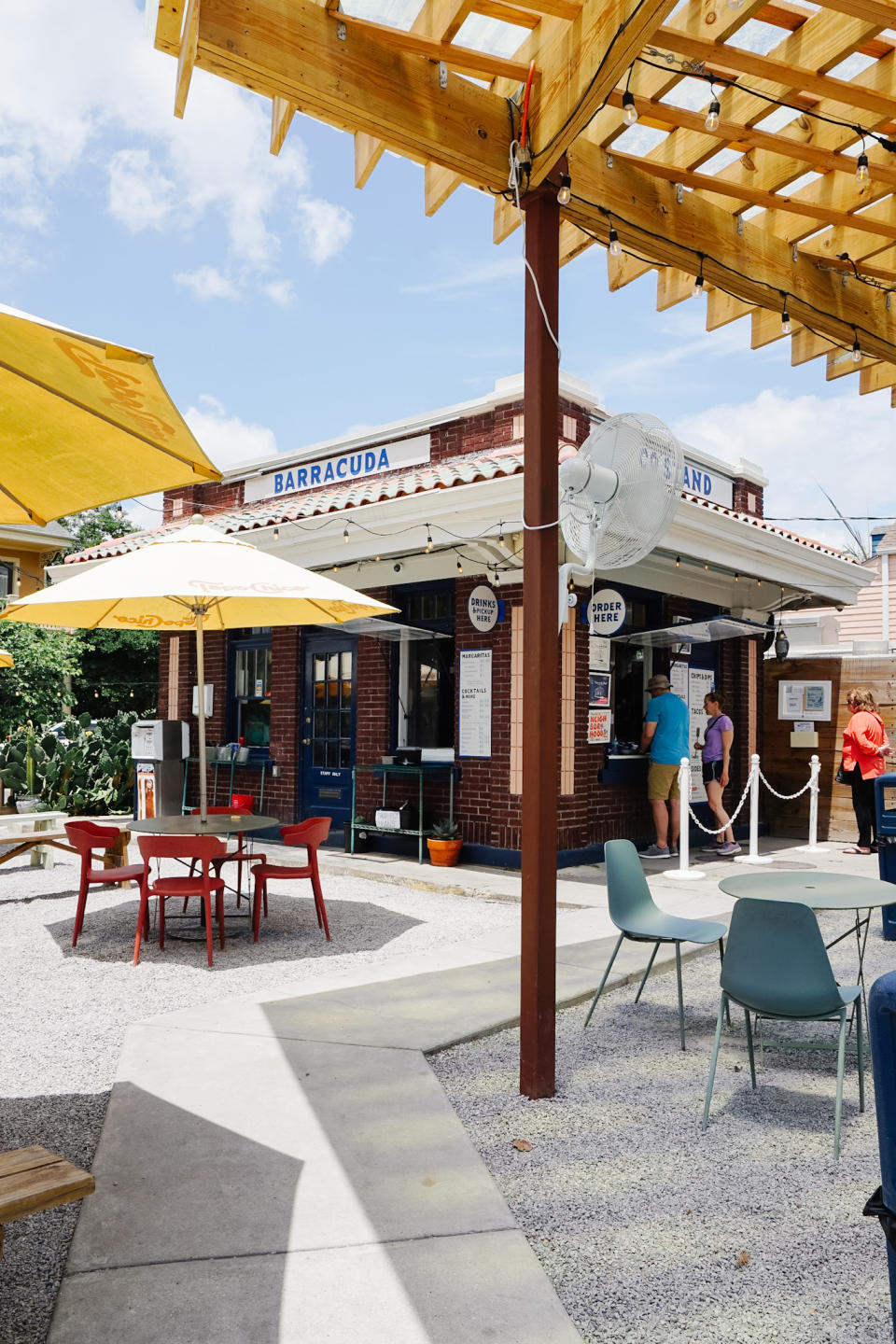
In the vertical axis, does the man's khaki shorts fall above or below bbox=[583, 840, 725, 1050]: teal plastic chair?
above

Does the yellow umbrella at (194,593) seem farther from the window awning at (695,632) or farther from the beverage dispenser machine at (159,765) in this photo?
the beverage dispenser machine at (159,765)

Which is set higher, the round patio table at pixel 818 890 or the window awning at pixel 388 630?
the window awning at pixel 388 630

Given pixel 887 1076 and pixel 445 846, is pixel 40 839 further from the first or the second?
pixel 887 1076

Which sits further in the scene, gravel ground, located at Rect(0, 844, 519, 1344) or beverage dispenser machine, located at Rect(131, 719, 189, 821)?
beverage dispenser machine, located at Rect(131, 719, 189, 821)

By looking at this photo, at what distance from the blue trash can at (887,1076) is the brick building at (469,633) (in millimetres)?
6617

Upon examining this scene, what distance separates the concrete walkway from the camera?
2.45 meters

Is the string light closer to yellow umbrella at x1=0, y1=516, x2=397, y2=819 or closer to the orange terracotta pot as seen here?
yellow umbrella at x1=0, y1=516, x2=397, y2=819

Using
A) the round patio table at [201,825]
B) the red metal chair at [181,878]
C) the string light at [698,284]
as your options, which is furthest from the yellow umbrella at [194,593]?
the string light at [698,284]

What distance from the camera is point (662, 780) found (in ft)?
34.4

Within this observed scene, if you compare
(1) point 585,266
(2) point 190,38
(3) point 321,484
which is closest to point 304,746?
(3) point 321,484

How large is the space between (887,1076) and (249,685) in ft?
38.2

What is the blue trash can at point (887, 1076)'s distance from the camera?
5.82 feet

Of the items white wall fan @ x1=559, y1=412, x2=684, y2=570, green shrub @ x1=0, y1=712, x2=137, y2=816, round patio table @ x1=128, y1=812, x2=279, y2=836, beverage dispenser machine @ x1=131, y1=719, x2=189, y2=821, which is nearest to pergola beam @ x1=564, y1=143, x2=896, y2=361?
white wall fan @ x1=559, y1=412, x2=684, y2=570

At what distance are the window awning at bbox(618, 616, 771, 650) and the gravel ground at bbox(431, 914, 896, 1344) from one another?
5866 millimetres
